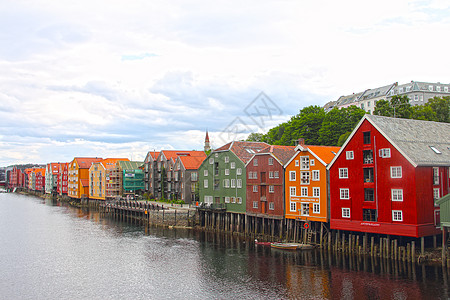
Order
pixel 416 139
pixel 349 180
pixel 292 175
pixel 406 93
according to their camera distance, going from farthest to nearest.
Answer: pixel 406 93
pixel 292 175
pixel 349 180
pixel 416 139

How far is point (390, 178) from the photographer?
4572 cm

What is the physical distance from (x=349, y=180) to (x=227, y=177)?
87.4ft

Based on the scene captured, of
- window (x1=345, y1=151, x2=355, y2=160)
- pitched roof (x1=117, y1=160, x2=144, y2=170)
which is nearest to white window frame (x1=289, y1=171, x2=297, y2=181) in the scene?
window (x1=345, y1=151, x2=355, y2=160)

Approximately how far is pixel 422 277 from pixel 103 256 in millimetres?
38384

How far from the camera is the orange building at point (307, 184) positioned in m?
53.9

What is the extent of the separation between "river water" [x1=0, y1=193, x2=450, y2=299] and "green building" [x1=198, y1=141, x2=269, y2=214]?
7.36 metres

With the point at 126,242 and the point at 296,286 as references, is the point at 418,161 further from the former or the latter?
the point at 126,242

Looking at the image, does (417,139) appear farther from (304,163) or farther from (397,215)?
(304,163)

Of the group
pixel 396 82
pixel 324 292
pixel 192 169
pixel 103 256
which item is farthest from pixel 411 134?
pixel 396 82

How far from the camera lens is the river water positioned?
1454 inches

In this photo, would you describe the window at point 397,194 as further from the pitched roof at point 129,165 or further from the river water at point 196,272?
the pitched roof at point 129,165

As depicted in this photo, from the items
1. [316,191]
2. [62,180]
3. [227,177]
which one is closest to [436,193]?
[316,191]

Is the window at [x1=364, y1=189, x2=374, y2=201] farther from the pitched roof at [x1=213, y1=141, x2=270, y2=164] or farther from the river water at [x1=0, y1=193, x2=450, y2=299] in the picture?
the pitched roof at [x1=213, y1=141, x2=270, y2=164]

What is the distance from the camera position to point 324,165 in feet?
176
